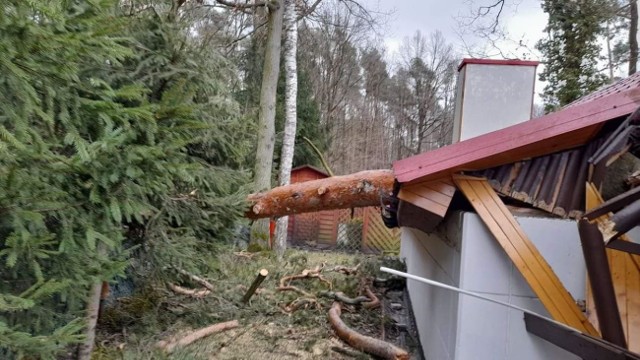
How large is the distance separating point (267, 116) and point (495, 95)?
21.7 feet

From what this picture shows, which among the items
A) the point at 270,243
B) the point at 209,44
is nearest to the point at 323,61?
the point at 270,243

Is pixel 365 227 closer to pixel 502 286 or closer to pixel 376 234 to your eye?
pixel 376 234

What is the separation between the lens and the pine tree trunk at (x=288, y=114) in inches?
432

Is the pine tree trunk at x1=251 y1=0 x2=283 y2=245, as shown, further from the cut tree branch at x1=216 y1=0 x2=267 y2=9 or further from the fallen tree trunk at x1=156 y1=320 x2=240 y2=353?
the fallen tree trunk at x1=156 y1=320 x2=240 y2=353

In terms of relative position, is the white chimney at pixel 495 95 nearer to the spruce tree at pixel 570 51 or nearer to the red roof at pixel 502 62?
the red roof at pixel 502 62

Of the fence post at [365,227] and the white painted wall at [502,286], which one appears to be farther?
the fence post at [365,227]

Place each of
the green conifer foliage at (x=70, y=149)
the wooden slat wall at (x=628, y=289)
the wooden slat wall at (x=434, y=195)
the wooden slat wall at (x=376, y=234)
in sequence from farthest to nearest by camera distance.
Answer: the wooden slat wall at (x=376, y=234)
the wooden slat wall at (x=434, y=195)
the wooden slat wall at (x=628, y=289)
the green conifer foliage at (x=70, y=149)

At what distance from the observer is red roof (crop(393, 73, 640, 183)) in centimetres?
255

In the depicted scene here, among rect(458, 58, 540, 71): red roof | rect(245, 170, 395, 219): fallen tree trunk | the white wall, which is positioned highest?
rect(458, 58, 540, 71): red roof

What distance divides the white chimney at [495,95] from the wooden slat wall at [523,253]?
5.57 ft

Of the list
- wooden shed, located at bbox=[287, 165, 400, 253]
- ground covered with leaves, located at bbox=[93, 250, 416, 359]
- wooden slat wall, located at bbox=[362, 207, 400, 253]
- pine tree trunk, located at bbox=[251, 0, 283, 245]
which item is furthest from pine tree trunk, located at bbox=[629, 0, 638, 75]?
ground covered with leaves, located at bbox=[93, 250, 416, 359]

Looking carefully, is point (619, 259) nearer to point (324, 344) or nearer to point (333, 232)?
point (324, 344)

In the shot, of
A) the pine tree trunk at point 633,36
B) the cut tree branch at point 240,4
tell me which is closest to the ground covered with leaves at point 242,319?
the cut tree branch at point 240,4

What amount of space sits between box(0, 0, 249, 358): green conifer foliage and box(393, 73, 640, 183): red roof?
147cm
